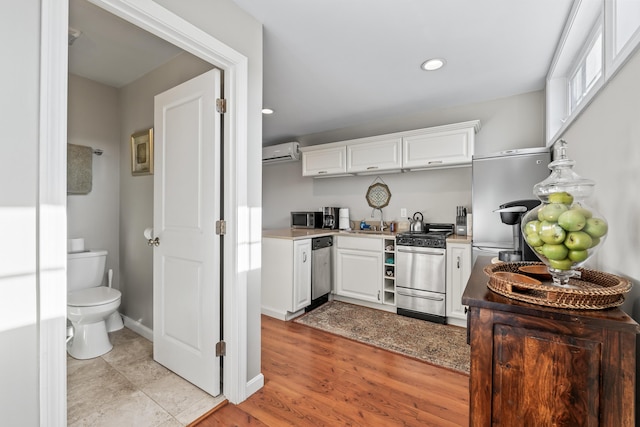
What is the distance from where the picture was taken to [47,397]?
38.1 inches

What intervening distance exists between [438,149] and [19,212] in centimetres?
331

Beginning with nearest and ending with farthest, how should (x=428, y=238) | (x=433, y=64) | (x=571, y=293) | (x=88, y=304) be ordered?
(x=571, y=293) → (x=88, y=304) → (x=433, y=64) → (x=428, y=238)

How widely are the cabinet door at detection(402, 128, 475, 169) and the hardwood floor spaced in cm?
208

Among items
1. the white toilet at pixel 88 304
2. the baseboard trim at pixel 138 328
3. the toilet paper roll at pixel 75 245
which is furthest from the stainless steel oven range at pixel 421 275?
the toilet paper roll at pixel 75 245

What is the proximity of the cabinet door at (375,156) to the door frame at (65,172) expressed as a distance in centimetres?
219

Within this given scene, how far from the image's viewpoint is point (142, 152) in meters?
2.52

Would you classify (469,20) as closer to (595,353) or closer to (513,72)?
(513,72)

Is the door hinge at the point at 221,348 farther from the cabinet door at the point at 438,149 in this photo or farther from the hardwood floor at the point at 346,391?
the cabinet door at the point at 438,149

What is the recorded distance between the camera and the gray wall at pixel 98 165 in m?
2.57

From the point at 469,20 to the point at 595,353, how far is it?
199cm

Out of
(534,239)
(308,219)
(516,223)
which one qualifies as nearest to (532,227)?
(534,239)

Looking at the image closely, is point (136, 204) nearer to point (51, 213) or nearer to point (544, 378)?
point (51, 213)

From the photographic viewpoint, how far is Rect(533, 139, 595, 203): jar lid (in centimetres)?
92

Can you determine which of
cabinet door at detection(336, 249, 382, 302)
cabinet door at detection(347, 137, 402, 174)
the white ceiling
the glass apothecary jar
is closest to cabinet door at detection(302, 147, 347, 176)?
cabinet door at detection(347, 137, 402, 174)
